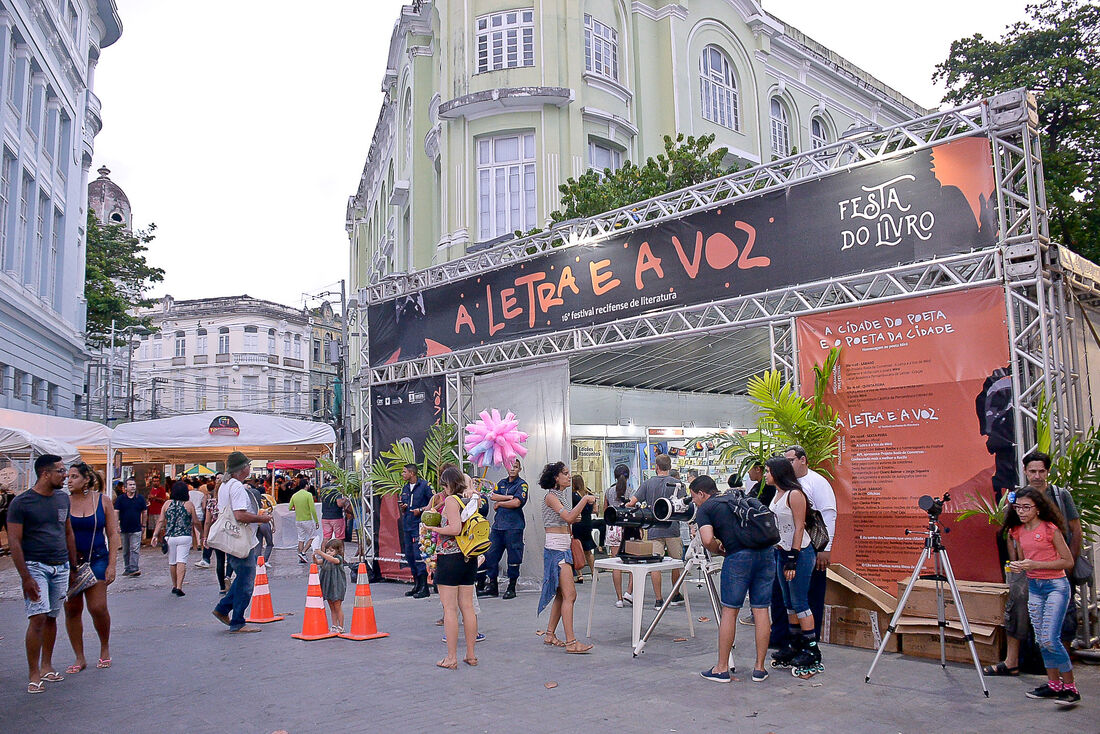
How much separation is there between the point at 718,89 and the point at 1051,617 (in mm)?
21001

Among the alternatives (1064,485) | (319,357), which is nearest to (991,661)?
(1064,485)

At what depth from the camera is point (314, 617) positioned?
26.8 ft

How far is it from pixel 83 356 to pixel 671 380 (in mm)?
21450

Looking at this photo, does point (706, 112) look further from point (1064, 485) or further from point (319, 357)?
point (319, 357)

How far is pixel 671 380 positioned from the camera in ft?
49.8

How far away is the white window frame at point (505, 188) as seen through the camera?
20016 mm

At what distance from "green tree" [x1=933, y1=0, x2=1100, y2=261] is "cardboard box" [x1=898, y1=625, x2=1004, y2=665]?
12737 millimetres

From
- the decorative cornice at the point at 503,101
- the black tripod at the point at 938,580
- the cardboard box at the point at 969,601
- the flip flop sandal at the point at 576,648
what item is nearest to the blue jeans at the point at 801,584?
the black tripod at the point at 938,580

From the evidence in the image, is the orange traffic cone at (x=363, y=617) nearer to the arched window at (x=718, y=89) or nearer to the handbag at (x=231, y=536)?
the handbag at (x=231, y=536)

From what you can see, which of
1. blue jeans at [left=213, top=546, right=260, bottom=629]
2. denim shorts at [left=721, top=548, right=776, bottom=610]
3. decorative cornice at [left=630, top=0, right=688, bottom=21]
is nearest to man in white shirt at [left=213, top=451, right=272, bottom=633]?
blue jeans at [left=213, top=546, right=260, bottom=629]

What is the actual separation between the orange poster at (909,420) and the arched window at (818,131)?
21.3m

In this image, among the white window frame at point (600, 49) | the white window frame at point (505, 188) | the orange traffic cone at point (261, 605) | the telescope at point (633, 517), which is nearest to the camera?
the telescope at point (633, 517)

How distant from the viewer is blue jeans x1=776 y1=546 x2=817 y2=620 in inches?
250

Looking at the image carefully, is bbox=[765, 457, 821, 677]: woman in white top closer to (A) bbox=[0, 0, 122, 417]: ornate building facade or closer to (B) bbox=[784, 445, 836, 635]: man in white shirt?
(B) bbox=[784, 445, 836, 635]: man in white shirt
